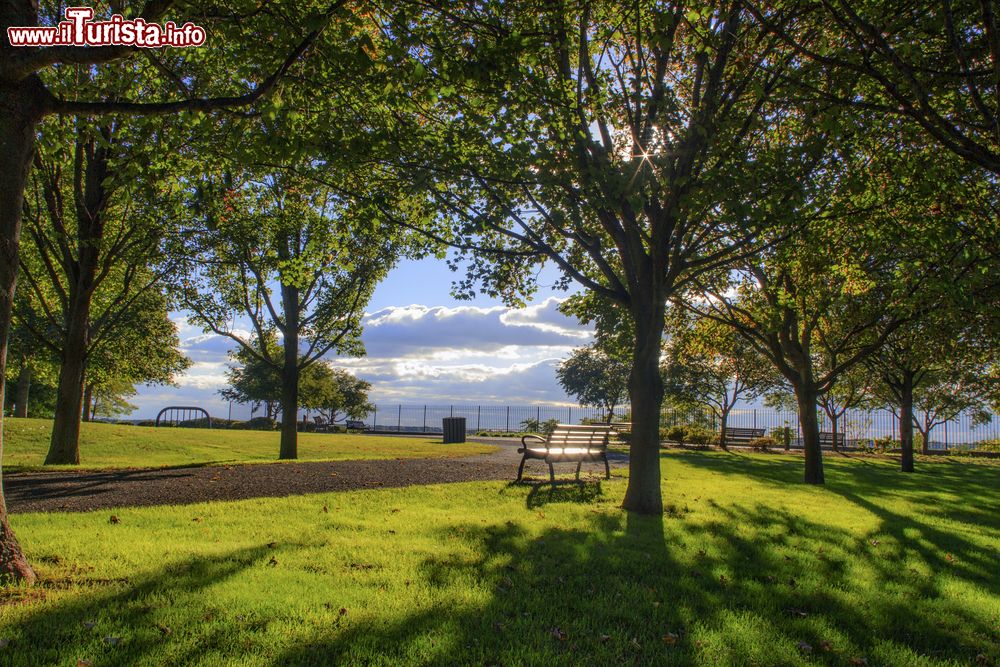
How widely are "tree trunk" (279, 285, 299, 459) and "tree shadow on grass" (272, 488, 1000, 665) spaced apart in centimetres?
1227

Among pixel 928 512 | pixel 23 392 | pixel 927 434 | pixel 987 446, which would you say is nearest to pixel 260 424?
pixel 23 392

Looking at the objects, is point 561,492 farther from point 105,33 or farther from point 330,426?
point 330,426

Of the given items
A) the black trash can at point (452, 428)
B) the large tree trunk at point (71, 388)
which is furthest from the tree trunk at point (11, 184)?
the black trash can at point (452, 428)

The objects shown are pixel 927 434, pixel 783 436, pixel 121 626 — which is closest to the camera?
pixel 121 626

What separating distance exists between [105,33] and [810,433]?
1563 centimetres

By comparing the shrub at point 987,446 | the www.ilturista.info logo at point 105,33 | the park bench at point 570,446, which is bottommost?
the shrub at point 987,446

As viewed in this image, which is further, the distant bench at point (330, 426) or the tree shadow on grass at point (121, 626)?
the distant bench at point (330, 426)

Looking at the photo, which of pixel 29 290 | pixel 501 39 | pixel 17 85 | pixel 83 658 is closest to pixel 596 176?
pixel 501 39

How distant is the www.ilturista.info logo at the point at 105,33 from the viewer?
14.9ft

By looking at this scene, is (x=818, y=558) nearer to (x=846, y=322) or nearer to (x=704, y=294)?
(x=704, y=294)

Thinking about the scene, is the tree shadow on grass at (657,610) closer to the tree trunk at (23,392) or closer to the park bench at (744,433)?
the tree trunk at (23,392)

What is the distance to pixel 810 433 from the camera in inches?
561

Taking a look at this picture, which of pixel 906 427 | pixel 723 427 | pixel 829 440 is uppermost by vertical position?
pixel 906 427

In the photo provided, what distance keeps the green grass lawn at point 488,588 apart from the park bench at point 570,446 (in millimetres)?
2149
